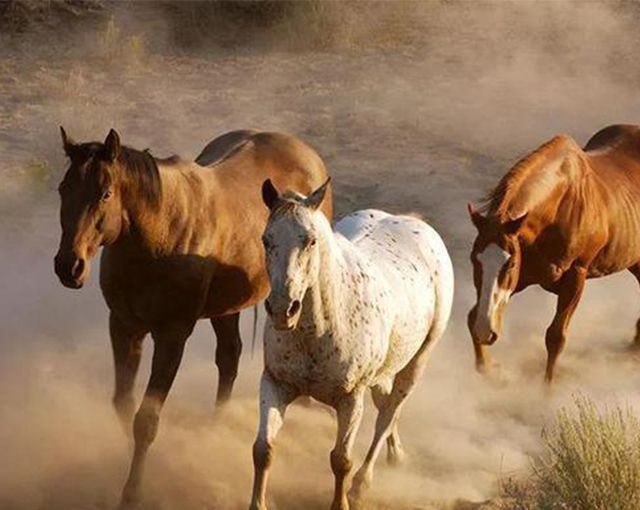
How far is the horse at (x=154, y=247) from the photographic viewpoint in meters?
5.70

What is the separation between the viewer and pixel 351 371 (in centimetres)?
564

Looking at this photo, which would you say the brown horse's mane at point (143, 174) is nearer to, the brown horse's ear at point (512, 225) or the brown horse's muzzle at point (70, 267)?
the brown horse's muzzle at point (70, 267)

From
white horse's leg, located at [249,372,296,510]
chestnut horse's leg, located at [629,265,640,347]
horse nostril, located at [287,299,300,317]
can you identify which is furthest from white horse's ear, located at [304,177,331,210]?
chestnut horse's leg, located at [629,265,640,347]

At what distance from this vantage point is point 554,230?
8.09m

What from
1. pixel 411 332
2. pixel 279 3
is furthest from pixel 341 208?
pixel 279 3

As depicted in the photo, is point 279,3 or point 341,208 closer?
point 341,208

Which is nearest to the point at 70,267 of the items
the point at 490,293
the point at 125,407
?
the point at 125,407

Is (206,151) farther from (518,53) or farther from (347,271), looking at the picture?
(518,53)

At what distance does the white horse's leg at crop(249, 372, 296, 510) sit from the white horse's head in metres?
0.58

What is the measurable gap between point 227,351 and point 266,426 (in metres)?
2.15

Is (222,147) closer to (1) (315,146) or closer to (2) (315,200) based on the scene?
(2) (315,200)

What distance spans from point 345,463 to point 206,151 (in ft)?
9.30

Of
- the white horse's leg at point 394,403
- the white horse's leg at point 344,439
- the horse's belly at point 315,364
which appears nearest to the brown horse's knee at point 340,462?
the white horse's leg at point 344,439

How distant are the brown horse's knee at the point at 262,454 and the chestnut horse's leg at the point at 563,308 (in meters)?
3.38
